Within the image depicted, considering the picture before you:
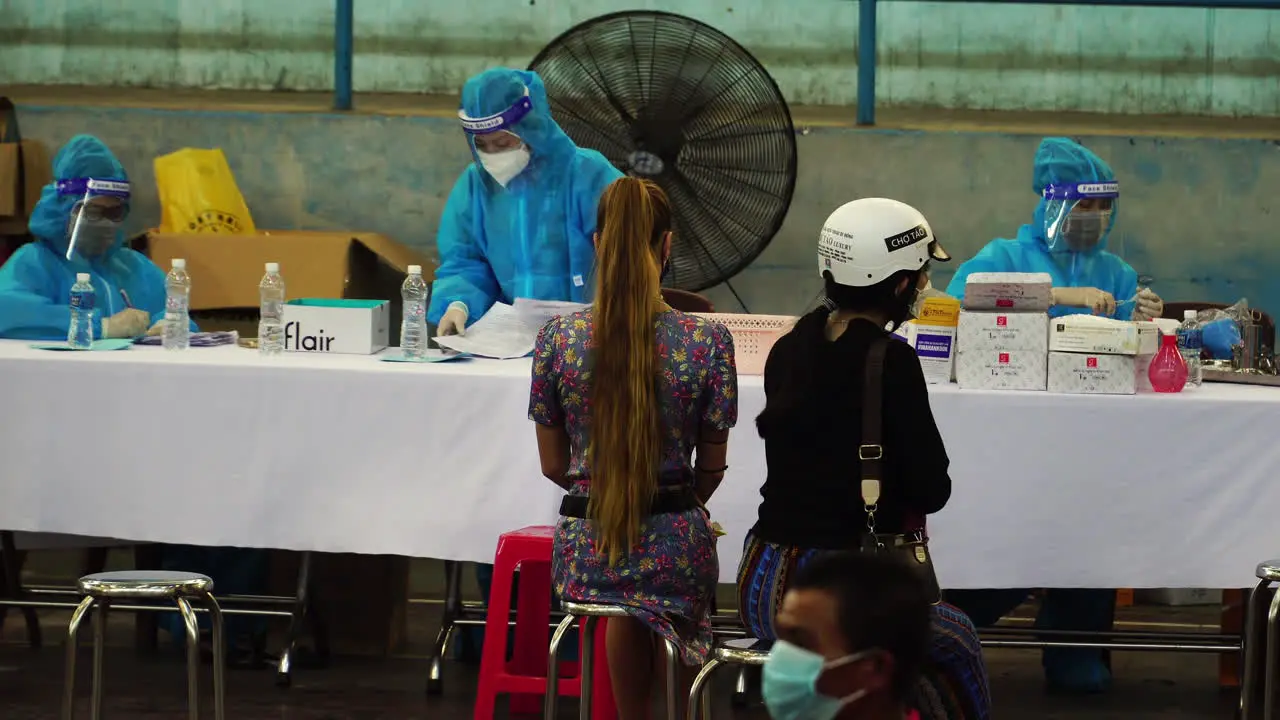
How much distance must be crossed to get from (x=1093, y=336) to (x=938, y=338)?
0.39 m

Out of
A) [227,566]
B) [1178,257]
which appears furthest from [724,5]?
[227,566]

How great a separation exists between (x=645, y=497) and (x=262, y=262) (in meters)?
3.29

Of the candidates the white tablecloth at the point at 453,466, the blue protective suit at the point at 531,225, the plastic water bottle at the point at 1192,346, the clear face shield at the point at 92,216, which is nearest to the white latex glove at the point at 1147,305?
the plastic water bottle at the point at 1192,346

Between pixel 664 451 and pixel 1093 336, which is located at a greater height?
pixel 1093 336

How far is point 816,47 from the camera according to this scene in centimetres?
675

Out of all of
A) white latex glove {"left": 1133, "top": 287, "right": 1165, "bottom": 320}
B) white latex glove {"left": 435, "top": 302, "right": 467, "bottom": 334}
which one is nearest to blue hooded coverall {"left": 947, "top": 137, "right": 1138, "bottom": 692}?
white latex glove {"left": 1133, "top": 287, "right": 1165, "bottom": 320}

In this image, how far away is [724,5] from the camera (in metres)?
6.71

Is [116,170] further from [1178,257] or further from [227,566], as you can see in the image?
[1178,257]

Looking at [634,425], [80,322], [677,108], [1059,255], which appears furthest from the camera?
[677,108]

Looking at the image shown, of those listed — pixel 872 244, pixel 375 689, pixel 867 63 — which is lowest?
pixel 375 689

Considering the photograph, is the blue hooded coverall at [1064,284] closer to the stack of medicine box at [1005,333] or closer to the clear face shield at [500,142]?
the stack of medicine box at [1005,333]

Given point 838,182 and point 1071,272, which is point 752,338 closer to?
point 1071,272

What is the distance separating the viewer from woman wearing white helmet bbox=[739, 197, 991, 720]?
8.59ft

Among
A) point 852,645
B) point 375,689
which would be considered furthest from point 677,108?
point 852,645
